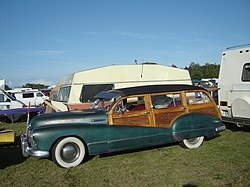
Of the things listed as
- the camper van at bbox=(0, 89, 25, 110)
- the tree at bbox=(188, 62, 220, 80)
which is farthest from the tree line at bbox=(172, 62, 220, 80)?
the camper van at bbox=(0, 89, 25, 110)

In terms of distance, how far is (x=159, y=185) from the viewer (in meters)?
4.33

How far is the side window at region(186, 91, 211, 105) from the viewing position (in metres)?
6.47

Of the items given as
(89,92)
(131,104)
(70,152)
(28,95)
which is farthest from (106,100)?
(28,95)

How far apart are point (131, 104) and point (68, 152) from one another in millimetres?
1853

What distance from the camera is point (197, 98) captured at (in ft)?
21.9

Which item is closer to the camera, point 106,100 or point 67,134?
point 67,134

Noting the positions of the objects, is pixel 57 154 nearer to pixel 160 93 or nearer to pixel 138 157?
pixel 138 157

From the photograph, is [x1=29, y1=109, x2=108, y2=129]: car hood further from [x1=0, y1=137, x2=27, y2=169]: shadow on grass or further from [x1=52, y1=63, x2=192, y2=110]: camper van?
[x1=52, y1=63, x2=192, y2=110]: camper van

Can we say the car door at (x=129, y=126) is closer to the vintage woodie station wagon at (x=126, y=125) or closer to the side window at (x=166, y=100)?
the vintage woodie station wagon at (x=126, y=125)

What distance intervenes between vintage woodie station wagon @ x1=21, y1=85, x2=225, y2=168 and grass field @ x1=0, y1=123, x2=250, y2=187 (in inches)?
13.1

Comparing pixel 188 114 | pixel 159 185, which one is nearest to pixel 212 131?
pixel 188 114

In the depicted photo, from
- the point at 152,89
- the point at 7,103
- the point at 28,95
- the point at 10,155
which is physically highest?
the point at 152,89

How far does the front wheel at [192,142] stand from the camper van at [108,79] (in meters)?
3.77

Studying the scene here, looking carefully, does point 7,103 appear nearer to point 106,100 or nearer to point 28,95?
point 28,95
